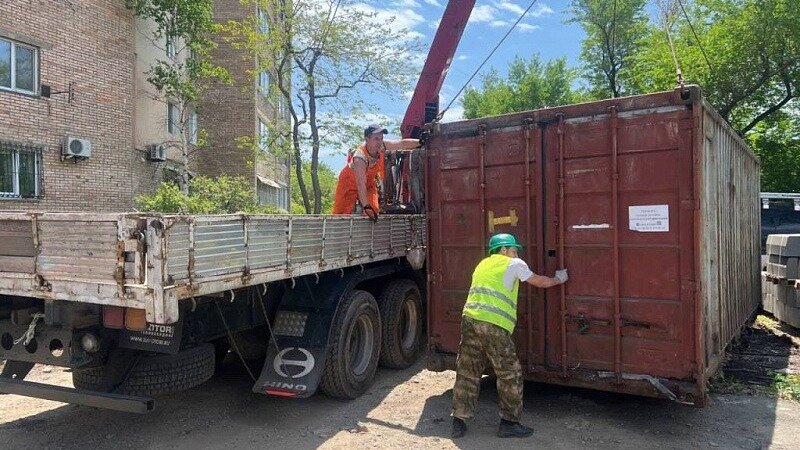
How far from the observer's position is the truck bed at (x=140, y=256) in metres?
3.08

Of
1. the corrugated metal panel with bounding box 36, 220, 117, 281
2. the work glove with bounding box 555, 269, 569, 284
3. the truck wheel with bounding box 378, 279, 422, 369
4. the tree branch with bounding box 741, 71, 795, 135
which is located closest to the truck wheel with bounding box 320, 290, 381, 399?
the truck wheel with bounding box 378, 279, 422, 369

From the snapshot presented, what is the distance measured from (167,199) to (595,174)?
446 inches

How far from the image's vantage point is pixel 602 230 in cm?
453

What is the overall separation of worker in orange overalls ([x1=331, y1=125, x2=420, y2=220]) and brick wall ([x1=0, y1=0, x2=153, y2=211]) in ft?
25.8

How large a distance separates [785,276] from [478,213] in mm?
4907

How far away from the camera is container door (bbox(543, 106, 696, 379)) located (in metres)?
4.21

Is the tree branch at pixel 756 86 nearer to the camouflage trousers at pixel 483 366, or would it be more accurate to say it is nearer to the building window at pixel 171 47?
the building window at pixel 171 47

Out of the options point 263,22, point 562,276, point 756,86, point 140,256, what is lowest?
point 562,276

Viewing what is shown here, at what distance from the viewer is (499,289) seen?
437 cm

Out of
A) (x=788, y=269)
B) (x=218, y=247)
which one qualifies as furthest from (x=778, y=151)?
(x=218, y=247)

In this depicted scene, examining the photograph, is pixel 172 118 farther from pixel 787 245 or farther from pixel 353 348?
pixel 787 245

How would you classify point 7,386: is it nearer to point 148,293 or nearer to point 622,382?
point 148,293

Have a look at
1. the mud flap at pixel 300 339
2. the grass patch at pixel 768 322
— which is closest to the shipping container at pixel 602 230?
the mud flap at pixel 300 339

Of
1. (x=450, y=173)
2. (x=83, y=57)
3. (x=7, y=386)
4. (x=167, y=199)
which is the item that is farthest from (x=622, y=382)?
(x=83, y=57)
